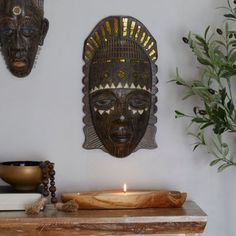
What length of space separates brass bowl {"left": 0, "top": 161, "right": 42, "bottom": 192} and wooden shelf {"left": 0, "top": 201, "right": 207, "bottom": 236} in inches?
4.1

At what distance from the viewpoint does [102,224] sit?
1260 millimetres

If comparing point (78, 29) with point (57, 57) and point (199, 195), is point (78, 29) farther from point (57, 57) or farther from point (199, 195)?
point (199, 195)

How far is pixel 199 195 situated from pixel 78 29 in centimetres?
77

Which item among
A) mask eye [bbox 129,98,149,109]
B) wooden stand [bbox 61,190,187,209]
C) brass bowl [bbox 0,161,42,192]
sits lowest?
wooden stand [bbox 61,190,187,209]

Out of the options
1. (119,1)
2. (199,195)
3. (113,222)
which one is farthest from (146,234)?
(119,1)

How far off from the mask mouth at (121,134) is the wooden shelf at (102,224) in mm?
340

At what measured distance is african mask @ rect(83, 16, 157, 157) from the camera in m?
1.55

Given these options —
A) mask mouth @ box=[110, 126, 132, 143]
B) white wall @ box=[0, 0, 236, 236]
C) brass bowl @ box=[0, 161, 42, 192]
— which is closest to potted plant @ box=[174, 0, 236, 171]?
white wall @ box=[0, 0, 236, 236]

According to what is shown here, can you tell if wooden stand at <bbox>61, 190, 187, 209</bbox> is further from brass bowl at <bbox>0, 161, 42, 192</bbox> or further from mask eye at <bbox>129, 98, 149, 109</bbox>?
mask eye at <bbox>129, 98, 149, 109</bbox>

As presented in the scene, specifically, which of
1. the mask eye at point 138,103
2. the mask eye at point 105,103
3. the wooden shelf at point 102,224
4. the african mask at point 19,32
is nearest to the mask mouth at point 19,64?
the african mask at point 19,32

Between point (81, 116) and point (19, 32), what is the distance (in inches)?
14.7

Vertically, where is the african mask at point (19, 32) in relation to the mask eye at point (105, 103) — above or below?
above

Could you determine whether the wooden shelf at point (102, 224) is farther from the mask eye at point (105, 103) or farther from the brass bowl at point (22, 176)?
the mask eye at point (105, 103)

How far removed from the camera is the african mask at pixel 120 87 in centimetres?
155
